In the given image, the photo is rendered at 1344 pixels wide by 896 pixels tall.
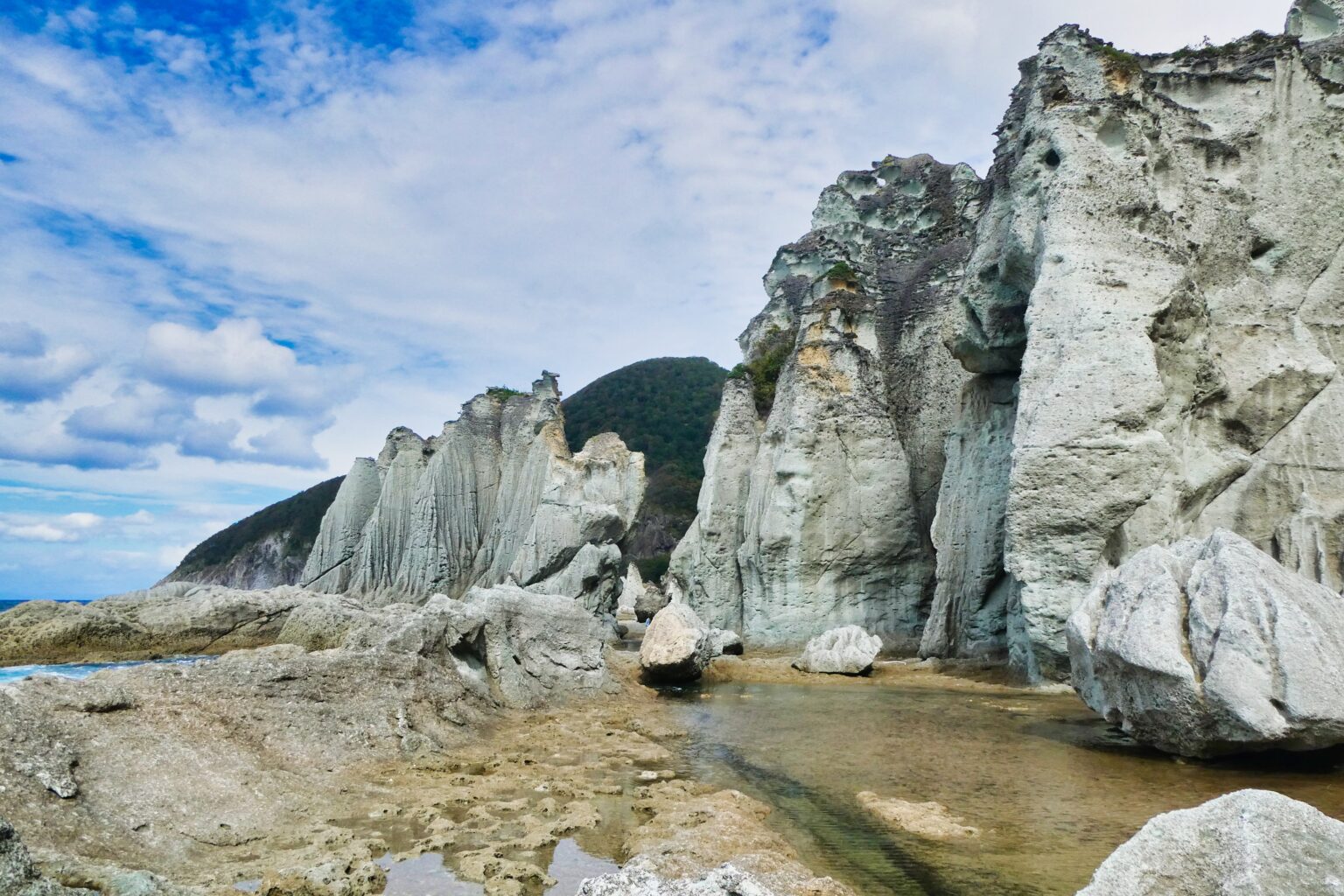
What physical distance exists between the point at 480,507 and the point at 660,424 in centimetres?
3016

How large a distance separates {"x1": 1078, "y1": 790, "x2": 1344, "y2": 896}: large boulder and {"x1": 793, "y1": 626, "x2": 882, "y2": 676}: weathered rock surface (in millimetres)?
13021

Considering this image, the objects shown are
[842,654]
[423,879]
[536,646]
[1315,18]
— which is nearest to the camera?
[423,879]

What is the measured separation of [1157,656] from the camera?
716 centimetres

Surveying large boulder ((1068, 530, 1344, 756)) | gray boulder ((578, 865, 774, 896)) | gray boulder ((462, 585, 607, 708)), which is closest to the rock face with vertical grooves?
large boulder ((1068, 530, 1344, 756))

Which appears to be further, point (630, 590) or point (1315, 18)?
point (630, 590)

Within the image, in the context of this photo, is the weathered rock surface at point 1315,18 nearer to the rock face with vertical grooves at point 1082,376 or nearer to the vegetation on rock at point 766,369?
the rock face with vertical grooves at point 1082,376

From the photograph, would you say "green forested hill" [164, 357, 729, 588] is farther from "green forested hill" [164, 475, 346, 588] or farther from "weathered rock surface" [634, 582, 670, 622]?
"weathered rock surface" [634, 582, 670, 622]

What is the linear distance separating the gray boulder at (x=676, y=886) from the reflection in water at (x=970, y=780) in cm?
150

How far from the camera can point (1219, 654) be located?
6820mm

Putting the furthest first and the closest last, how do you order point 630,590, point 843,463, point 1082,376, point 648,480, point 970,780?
point 648,480, point 630,590, point 843,463, point 1082,376, point 970,780

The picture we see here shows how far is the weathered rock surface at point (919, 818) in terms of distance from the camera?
5520 mm

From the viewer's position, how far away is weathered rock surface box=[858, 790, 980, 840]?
18.1ft

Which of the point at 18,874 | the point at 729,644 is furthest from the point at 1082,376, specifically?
the point at 18,874

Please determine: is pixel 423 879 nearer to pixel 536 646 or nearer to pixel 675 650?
pixel 536 646
